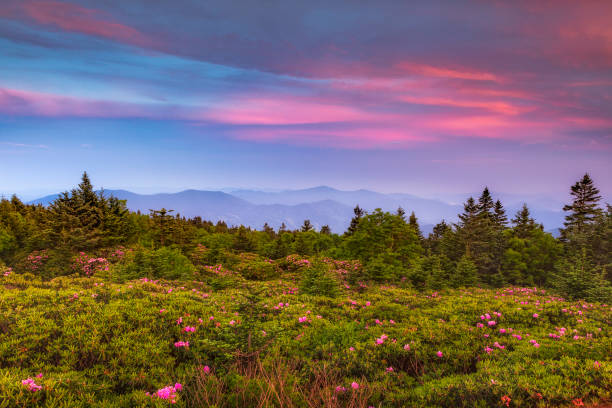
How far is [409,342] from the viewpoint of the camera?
7.12 meters

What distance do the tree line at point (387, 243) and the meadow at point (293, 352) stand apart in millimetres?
7892

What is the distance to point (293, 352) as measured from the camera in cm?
670

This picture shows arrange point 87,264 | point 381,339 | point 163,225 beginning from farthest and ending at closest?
point 163,225
point 87,264
point 381,339

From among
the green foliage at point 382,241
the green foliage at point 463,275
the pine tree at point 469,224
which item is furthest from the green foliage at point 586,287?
the pine tree at point 469,224

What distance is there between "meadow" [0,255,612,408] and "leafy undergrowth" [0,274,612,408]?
3 cm

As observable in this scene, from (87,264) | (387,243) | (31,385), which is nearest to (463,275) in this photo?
(387,243)

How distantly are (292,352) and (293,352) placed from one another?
26 millimetres

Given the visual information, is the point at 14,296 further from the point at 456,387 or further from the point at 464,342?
the point at 464,342

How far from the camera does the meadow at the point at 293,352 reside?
426 centimetres

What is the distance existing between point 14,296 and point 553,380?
1429 centimetres

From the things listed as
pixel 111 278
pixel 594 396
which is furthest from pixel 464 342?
pixel 111 278

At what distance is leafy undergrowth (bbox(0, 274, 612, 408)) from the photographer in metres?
4.26

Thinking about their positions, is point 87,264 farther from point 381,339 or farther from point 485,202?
point 485,202

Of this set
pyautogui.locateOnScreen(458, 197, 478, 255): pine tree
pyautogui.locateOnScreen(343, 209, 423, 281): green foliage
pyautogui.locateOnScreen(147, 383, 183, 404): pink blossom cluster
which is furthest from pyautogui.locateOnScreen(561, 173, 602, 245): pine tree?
pyautogui.locateOnScreen(147, 383, 183, 404): pink blossom cluster
